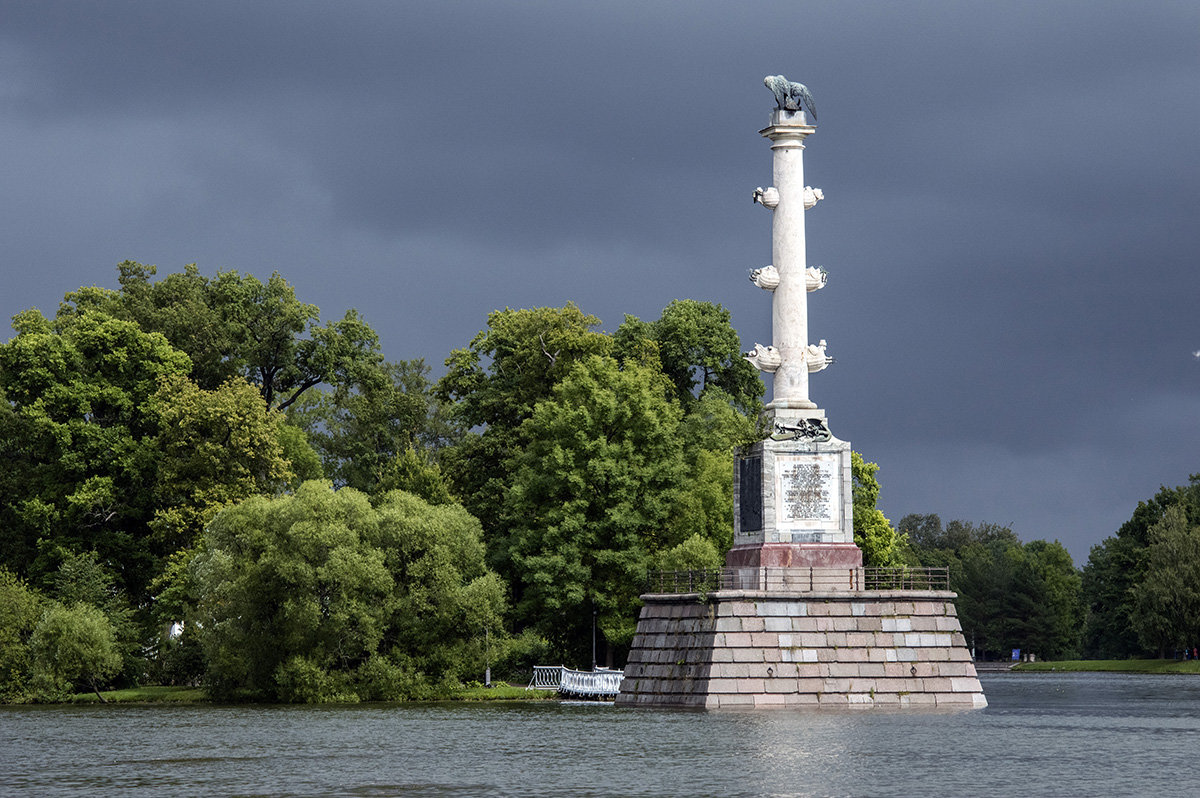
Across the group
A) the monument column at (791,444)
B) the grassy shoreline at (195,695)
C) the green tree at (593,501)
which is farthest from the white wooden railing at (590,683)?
the monument column at (791,444)

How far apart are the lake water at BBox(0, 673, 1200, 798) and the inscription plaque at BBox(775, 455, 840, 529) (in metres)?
5.86

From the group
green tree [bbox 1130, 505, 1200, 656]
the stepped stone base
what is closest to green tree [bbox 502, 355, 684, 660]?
the stepped stone base

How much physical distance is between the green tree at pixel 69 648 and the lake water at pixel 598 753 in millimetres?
7568

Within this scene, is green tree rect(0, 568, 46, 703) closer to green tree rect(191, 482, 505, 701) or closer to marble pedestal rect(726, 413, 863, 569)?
green tree rect(191, 482, 505, 701)

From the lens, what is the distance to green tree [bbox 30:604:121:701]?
62500 mm

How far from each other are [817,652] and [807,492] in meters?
5.07

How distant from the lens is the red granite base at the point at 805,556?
50000 millimetres

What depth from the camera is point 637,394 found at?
66062mm

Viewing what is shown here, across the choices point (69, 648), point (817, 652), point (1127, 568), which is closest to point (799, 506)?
point (817, 652)

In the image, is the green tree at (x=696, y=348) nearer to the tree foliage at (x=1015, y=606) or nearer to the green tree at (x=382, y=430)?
the green tree at (x=382, y=430)

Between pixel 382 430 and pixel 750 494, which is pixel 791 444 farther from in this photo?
pixel 382 430

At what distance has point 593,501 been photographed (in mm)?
65250

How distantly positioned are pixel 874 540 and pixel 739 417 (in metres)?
11.4

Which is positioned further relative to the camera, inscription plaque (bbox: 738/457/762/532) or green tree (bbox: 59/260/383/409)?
green tree (bbox: 59/260/383/409)
